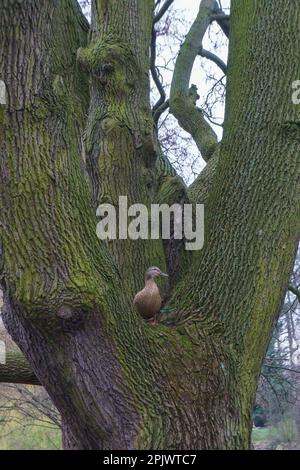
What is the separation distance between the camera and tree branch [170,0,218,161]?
439cm

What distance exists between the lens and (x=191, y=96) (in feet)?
15.5

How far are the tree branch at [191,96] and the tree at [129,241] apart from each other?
102 centimetres

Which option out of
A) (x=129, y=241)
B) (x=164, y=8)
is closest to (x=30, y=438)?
(x=164, y=8)


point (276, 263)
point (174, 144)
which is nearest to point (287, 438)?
point (174, 144)

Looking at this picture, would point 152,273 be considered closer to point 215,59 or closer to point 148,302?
point 148,302

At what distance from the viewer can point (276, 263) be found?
2732 mm

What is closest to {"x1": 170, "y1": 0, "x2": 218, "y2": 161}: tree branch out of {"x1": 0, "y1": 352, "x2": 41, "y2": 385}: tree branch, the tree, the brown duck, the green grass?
the tree

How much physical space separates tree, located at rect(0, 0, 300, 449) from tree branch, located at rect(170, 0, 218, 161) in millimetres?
1016

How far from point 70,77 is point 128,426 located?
1.96 metres

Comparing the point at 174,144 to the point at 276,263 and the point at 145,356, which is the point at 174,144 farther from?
the point at 145,356

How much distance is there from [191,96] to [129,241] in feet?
6.92

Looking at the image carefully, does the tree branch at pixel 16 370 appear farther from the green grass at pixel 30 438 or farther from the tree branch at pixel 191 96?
the green grass at pixel 30 438

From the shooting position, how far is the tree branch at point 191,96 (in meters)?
4.39

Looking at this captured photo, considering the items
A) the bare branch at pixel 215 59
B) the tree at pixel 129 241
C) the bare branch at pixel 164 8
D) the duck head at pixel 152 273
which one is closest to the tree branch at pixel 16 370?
the tree at pixel 129 241
